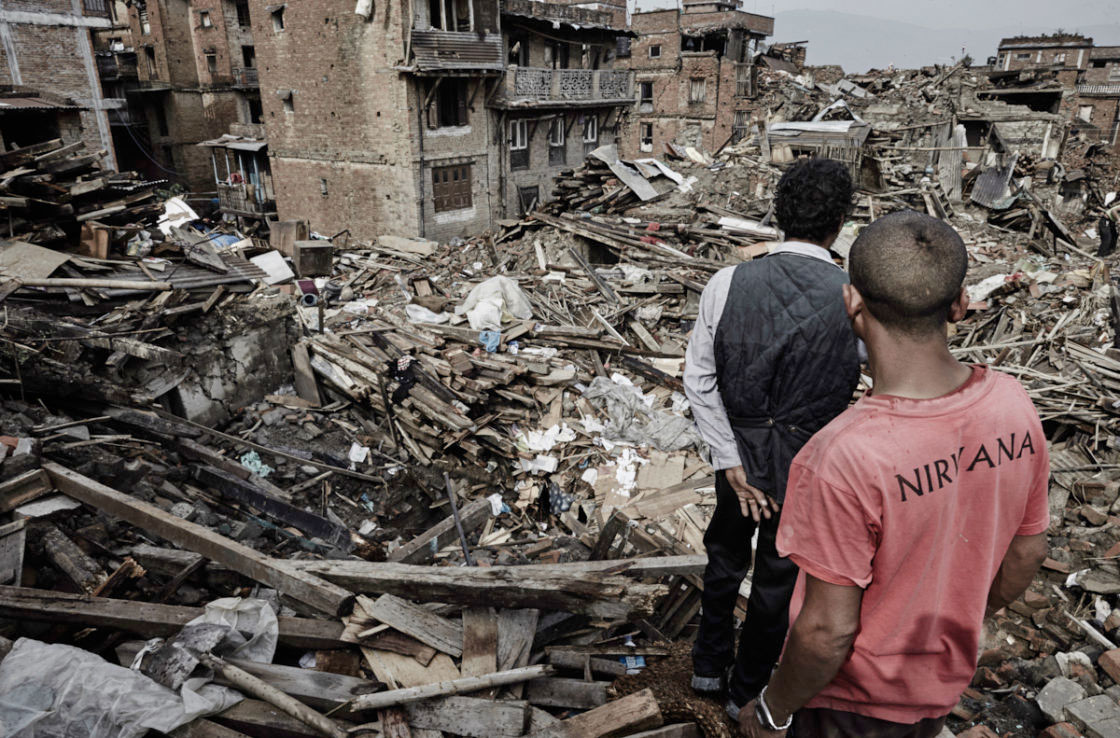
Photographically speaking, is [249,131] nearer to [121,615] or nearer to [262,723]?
[121,615]

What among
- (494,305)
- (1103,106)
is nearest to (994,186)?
(494,305)

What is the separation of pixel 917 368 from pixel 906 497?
0.33 meters

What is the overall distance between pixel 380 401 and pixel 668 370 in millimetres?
4283

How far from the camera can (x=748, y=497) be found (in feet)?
9.12

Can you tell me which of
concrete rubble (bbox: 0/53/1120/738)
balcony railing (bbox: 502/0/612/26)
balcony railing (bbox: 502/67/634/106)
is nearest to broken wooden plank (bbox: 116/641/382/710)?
concrete rubble (bbox: 0/53/1120/738)

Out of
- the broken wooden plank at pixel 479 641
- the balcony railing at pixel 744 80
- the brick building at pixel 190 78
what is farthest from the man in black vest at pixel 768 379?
the brick building at pixel 190 78

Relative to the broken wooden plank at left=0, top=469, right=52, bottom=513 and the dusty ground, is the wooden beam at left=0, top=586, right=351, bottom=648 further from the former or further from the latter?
the dusty ground

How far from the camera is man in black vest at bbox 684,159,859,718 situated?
104 inches

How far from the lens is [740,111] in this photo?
32344 millimetres

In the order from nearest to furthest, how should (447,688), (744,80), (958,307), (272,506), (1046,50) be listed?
(958,307) < (447,688) < (272,506) < (744,80) < (1046,50)

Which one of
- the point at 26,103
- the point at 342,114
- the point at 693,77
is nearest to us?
the point at 26,103

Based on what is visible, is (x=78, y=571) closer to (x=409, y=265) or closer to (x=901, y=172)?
(x=409, y=265)

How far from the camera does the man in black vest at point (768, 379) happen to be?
2.64 m

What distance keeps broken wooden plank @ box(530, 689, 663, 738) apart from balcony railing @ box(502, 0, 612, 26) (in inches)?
923
